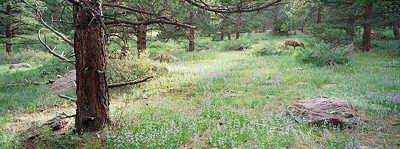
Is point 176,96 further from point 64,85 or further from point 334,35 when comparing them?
point 334,35

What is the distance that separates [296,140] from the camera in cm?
368

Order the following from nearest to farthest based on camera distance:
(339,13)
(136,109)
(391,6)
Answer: (136,109)
(391,6)
(339,13)

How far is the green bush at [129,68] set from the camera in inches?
330

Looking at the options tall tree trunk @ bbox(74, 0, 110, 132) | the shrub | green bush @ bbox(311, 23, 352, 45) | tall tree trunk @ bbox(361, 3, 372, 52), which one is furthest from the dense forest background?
the shrub

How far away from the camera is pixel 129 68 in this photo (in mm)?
8938

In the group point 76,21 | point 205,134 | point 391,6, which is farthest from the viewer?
point 391,6

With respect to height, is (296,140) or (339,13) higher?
(339,13)

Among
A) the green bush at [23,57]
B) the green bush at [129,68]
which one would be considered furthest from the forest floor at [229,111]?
the green bush at [23,57]

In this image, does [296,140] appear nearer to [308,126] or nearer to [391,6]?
[308,126]

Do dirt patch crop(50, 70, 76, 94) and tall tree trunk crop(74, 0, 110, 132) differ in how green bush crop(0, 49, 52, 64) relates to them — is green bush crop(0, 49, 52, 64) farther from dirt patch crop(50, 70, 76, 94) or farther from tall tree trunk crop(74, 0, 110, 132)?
tall tree trunk crop(74, 0, 110, 132)

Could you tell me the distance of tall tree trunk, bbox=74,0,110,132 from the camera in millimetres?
3600

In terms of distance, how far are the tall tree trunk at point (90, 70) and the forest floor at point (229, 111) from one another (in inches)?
13.2

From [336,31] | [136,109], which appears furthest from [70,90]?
[336,31]

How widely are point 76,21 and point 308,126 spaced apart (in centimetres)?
447
